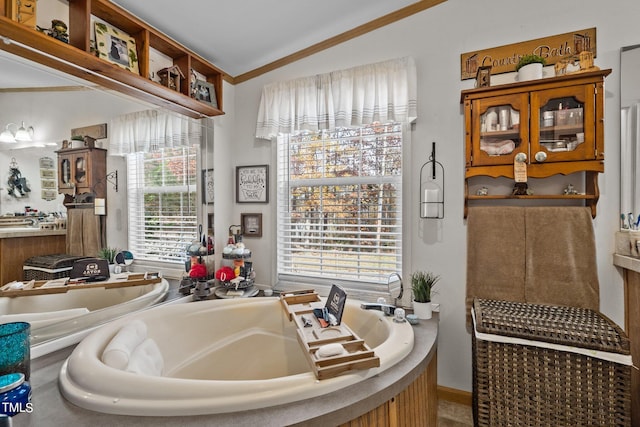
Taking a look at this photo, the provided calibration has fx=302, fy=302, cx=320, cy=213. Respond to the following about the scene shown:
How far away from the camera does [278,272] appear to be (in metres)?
2.52

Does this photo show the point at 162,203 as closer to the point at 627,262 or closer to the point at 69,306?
the point at 69,306

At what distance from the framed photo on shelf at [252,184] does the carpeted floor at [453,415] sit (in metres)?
1.90

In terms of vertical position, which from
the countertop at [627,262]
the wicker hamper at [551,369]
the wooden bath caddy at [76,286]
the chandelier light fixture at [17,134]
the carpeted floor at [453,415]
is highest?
the chandelier light fixture at [17,134]

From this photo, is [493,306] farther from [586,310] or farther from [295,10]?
[295,10]

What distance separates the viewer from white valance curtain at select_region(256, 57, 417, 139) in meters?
1.99

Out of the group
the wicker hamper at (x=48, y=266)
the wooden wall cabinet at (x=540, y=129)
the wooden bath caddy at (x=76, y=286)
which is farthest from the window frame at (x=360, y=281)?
the wicker hamper at (x=48, y=266)

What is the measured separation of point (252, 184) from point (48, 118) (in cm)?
135

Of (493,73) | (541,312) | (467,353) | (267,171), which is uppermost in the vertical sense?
(493,73)

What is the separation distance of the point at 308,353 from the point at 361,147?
1.50m

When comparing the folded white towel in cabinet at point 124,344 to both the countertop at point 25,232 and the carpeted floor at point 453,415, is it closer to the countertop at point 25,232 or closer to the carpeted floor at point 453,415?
the countertop at point 25,232

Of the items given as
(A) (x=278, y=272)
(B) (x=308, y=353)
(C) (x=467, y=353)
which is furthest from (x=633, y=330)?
(A) (x=278, y=272)

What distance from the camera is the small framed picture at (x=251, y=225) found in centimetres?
255

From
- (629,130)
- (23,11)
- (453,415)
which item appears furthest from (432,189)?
(23,11)

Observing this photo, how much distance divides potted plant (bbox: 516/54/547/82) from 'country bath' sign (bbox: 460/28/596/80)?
0.13 meters
